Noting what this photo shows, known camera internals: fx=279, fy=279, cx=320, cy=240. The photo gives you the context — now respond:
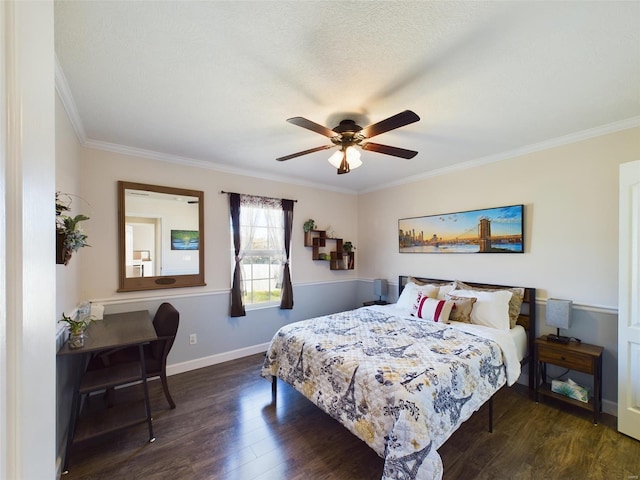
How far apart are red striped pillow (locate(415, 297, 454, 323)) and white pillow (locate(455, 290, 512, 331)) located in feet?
0.87

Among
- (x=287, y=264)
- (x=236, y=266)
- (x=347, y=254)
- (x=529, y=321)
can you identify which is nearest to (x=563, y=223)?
(x=529, y=321)

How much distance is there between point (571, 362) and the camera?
2484 mm

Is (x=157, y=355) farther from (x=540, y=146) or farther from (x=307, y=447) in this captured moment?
(x=540, y=146)

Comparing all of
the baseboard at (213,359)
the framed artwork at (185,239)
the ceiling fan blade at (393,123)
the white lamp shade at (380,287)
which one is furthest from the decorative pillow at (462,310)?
the framed artwork at (185,239)

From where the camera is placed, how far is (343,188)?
190 inches

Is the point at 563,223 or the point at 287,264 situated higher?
the point at 563,223

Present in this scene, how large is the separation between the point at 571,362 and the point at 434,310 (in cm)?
118

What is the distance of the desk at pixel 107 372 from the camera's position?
6.22 ft

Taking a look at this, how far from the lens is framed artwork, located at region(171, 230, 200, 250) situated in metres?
3.30

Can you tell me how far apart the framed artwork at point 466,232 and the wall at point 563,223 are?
84mm

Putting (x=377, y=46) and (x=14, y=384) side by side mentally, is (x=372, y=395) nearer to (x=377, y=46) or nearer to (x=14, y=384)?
(x=14, y=384)

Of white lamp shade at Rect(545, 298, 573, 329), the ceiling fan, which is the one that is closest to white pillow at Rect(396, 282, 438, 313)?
white lamp shade at Rect(545, 298, 573, 329)

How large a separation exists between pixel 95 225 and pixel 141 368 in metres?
1.60

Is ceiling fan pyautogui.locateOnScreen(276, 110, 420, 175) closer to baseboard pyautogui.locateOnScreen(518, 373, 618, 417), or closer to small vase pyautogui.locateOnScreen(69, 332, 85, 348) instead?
small vase pyautogui.locateOnScreen(69, 332, 85, 348)
